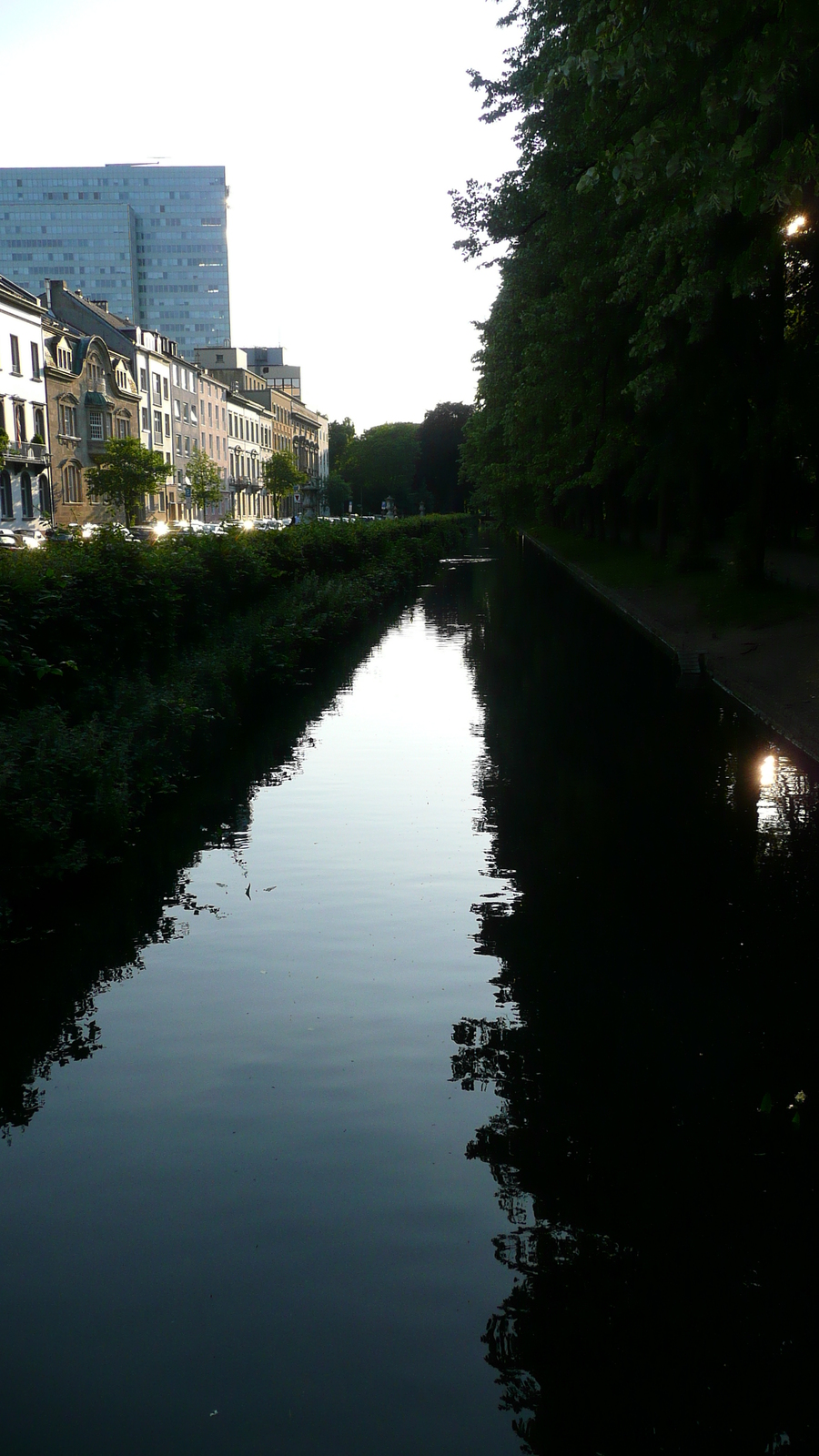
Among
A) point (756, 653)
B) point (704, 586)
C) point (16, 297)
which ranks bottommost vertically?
point (756, 653)

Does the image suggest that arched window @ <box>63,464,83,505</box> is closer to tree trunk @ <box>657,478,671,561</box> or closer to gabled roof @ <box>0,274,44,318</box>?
gabled roof @ <box>0,274,44,318</box>

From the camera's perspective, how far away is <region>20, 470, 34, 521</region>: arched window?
59456 millimetres

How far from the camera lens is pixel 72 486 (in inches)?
2643

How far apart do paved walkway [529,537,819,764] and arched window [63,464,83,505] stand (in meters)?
44.7

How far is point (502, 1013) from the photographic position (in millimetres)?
6258

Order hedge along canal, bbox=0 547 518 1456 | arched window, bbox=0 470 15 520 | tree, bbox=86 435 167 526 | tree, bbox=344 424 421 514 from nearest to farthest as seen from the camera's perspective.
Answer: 1. hedge along canal, bbox=0 547 518 1456
2. arched window, bbox=0 470 15 520
3. tree, bbox=86 435 167 526
4. tree, bbox=344 424 421 514

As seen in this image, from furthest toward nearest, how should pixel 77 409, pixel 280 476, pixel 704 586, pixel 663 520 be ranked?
pixel 280 476 < pixel 77 409 < pixel 663 520 < pixel 704 586

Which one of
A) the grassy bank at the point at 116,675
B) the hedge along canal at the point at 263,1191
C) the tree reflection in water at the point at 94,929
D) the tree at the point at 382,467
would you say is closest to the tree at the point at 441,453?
the tree at the point at 382,467

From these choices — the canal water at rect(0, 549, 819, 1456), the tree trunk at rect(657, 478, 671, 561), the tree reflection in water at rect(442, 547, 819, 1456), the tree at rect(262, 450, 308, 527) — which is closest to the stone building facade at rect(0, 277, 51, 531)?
the tree trunk at rect(657, 478, 671, 561)

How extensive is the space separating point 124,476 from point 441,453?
60.1m

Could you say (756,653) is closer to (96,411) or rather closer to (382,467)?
(96,411)

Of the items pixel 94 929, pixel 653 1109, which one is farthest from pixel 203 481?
pixel 653 1109

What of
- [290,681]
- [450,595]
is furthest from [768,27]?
[450,595]

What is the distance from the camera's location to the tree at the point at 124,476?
6444 centimetres
